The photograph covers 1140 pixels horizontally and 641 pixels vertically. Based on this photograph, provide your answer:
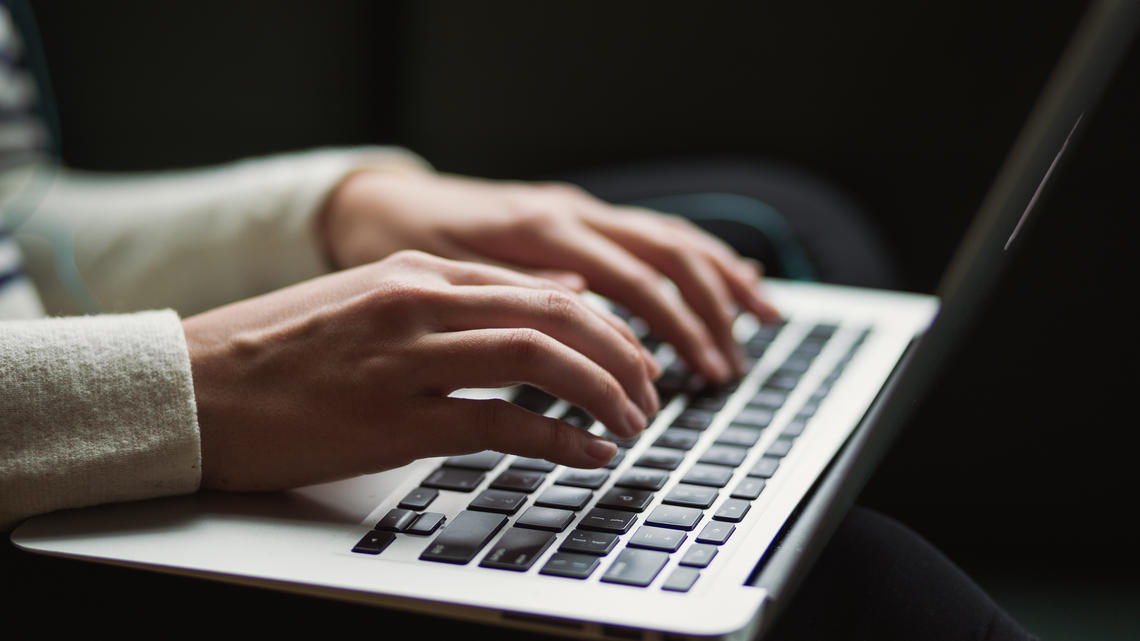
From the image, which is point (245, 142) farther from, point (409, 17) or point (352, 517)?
point (352, 517)

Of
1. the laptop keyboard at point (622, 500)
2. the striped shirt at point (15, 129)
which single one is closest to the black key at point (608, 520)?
the laptop keyboard at point (622, 500)

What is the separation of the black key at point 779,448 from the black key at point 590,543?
4.7 inches

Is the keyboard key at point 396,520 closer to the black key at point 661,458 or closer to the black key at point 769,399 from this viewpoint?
the black key at point 661,458

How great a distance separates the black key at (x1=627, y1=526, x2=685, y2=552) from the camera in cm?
40

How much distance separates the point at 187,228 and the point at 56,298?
142mm

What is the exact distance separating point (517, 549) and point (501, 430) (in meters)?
0.06

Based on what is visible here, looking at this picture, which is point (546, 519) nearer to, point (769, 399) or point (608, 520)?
point (608, 520)

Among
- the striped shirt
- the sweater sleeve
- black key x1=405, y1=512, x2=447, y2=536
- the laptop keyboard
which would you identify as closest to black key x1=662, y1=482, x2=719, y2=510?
the laptop keyboard

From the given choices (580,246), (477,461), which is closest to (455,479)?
(477,461)

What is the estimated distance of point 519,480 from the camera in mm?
469

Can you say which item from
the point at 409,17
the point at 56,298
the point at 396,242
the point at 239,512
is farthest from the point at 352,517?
the point at 409,17

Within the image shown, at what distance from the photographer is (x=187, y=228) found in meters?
0.80

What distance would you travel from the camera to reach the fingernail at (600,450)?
448 mm

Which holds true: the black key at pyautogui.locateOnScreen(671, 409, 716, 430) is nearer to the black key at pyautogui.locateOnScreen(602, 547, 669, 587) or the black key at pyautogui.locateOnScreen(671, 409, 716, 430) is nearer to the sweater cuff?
the black key at pyautogui.locateOnScreen(602, 547, 669, 587)
